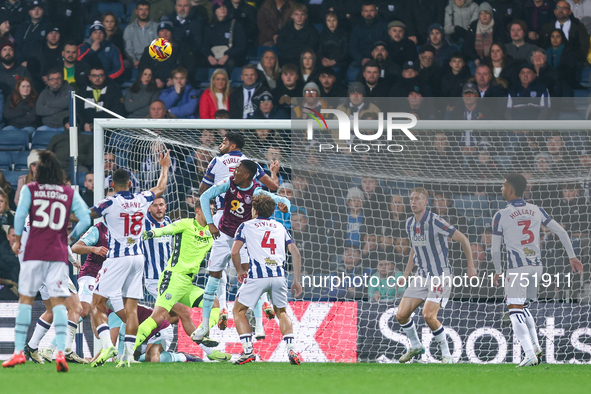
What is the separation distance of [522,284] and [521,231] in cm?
62

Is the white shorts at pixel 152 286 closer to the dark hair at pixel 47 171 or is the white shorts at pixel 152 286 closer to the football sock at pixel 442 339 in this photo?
the dark hair at pixel 47 171

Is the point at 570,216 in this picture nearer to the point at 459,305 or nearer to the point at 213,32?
the point at 459,305

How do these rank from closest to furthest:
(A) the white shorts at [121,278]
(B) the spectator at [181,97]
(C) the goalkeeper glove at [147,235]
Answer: (A) the white shorts at [121,278] < (C) the goalkeeper glove at [147,235] < (B) the spectator at [181,97]

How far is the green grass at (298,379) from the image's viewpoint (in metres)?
6.25

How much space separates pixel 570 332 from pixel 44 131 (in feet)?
30.4

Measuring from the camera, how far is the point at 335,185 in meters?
11.4

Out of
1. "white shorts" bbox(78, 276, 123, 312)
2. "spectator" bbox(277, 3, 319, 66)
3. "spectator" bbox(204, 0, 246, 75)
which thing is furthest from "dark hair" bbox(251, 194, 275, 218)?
"spectator" bbox(204, 0, 246, 75)

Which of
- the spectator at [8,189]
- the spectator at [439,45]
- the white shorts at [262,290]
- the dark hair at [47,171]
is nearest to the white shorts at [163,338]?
the white shorts at [262,290]

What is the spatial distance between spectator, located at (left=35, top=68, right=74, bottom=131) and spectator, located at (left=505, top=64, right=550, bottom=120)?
24.9 ft

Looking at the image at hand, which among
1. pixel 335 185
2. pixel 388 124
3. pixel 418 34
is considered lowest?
pixel 335 185

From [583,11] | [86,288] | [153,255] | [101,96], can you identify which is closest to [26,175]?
[101,96]

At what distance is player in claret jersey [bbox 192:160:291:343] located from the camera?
9266mm

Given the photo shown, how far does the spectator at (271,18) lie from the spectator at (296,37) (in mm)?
583

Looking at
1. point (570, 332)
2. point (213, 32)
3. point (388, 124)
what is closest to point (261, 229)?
point (388, 124)
